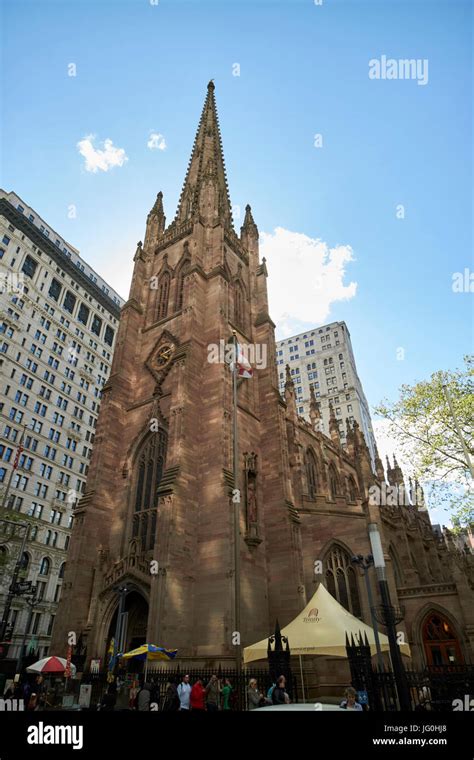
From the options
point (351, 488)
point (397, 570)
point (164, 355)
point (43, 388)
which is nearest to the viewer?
point (397, 570)

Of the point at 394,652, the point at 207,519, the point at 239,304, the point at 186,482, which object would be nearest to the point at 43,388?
the point at 239,304

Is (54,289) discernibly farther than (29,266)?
Yes

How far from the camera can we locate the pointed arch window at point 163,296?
107ft

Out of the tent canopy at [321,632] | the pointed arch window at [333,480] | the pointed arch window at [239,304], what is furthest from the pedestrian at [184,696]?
the pointed arch window at [333,480]

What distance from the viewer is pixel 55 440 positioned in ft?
180

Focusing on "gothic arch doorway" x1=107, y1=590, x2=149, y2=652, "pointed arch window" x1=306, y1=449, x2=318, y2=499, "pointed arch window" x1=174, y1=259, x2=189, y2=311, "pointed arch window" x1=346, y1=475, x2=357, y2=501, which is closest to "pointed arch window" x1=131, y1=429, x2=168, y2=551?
"gothic arch doorway" x1=107, y1=590, x2=149, y2=652

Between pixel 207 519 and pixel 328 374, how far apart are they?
61.8 meters

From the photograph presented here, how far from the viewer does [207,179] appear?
36.5 meters

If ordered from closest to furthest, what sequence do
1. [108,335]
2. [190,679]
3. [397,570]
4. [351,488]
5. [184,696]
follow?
[184,696], [190,679], [397,570], [351,488], [108,335]

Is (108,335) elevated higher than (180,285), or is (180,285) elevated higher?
(108,335)

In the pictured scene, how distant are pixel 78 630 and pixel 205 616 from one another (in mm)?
6669

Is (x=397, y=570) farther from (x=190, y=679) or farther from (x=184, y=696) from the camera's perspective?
(x=184, y=696)

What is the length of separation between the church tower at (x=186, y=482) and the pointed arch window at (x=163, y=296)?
92mm

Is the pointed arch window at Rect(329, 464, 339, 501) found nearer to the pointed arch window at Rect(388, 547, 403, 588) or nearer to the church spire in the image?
the pointed arch window at Rect(388, 547, 403, 588)
